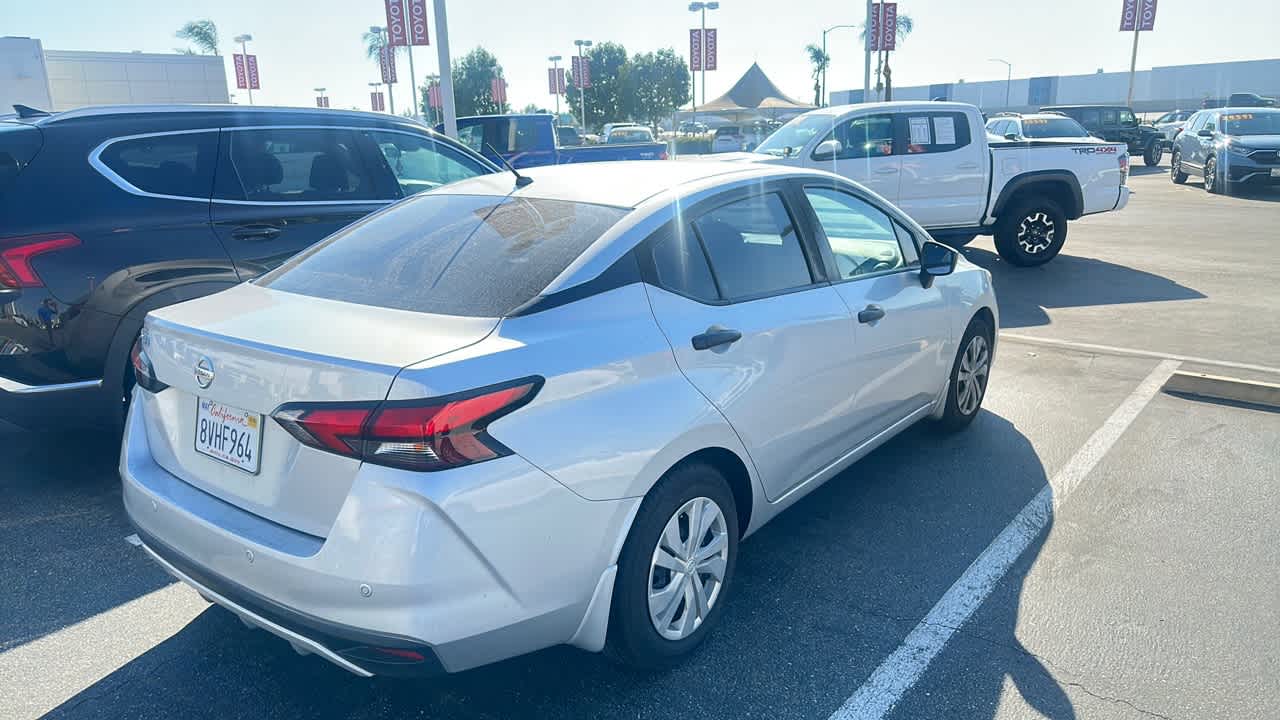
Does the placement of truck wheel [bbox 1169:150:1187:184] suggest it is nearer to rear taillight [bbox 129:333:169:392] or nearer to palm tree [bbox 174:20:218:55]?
rear taillight [bbox 129:333:169:392]

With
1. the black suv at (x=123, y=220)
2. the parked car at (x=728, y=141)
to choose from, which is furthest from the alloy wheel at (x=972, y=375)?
the parked car at (x=728, y=141)

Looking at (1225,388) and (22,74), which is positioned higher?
(22,74)

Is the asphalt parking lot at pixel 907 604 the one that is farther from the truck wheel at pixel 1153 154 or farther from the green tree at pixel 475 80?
the green tree at pixel 475 80

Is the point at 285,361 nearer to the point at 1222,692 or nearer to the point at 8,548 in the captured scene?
the point at 8,548

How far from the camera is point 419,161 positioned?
6.28 meters

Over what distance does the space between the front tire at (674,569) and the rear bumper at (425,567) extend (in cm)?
11

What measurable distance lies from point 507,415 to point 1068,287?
29.3ft

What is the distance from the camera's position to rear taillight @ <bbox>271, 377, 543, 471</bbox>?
7.38ft

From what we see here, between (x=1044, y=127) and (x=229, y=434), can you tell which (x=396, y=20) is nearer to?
(x=1044, y=127)

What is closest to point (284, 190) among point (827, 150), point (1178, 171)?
point (827, 150)

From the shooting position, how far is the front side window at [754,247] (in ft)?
10.8

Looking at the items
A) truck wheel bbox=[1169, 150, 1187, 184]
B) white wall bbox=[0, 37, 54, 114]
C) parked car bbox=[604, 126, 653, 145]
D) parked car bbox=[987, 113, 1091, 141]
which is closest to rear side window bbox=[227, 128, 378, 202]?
parked car bbox=[987, 113, 1091, 141]

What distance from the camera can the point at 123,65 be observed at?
1247 inches

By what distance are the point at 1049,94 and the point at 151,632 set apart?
88.9m
